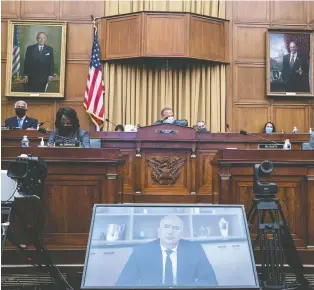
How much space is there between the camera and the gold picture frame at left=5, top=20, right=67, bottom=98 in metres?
8.17

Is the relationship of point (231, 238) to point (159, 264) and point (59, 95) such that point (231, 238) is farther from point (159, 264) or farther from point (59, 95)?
point (59, 95)

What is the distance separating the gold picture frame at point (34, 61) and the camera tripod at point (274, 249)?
19.9ft

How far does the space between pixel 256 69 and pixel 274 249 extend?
6.23 meters

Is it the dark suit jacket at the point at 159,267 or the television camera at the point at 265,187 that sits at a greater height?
the television camera at the point at 265,187

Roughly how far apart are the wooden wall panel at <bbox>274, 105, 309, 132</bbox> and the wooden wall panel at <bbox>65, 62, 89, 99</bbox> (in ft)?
12.4

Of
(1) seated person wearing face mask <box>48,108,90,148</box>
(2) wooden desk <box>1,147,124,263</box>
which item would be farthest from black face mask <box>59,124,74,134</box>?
(2) wooden desk <box>1,147,124,263</box>

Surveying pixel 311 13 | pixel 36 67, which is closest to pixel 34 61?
pixel 36 67

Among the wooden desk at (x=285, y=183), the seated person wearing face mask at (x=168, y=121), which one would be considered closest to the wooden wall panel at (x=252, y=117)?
the seated person wearing face mask at (x=168, y=121)

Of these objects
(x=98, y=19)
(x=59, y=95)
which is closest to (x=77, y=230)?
(x=59, y=95)

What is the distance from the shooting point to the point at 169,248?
2205mm

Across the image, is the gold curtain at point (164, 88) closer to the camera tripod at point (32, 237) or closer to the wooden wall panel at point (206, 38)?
the wooden wall panel at point (206, 38)

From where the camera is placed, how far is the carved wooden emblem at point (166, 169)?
5258 mm

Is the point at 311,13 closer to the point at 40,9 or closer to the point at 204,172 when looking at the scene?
the point at 204,172

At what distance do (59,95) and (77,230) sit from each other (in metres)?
5.18
